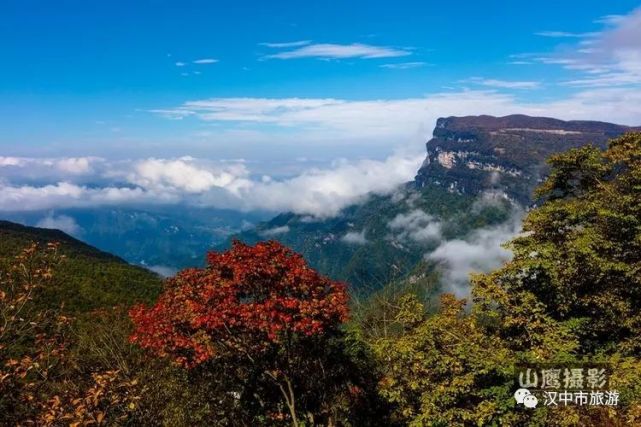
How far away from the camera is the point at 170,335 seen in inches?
616

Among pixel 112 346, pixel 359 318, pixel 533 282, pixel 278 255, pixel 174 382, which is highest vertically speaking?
pixel 278 255

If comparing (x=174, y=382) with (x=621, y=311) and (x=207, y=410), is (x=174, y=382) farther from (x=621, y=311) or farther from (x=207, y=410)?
(x=621, y=311)

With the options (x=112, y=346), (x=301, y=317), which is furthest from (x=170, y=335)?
(x=112, y=346)

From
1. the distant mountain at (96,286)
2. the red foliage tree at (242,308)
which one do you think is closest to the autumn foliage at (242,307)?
the red foliage tree at (242,308)

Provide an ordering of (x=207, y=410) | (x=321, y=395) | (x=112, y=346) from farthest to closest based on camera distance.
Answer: (x=112, y=346), (x=321, y=395), (x=207, y=410)

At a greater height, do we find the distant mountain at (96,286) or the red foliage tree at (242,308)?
the red foliage tree at (242,308)

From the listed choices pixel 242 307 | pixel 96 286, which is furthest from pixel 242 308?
pixel 96 286

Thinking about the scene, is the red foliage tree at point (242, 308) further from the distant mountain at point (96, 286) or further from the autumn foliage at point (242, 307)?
the distant mountain at point (96, 286)

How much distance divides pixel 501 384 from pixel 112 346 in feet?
75.2

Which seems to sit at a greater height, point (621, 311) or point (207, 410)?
point (621, 311)

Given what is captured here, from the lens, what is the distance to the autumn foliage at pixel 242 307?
14.8 meters

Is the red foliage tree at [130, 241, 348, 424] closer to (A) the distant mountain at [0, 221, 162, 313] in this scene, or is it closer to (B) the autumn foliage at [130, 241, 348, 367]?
(B) the autumn foliage at [130, 241, 348, 367]

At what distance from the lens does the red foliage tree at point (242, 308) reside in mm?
14859

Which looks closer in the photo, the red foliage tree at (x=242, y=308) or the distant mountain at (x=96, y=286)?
the red foliage tree at (x=242, y=308)
